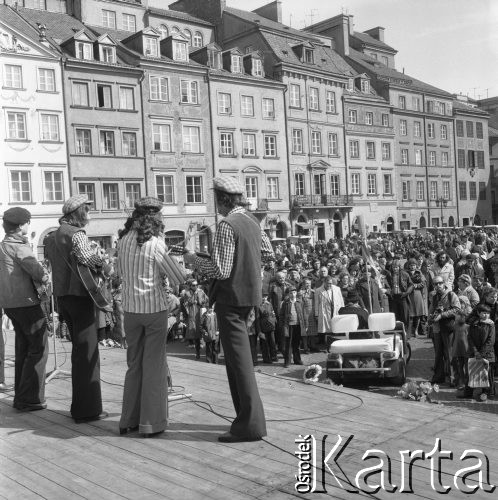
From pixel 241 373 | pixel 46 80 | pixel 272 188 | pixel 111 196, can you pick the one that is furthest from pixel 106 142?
pixel 241 373

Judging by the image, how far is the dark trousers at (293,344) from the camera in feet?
40.9

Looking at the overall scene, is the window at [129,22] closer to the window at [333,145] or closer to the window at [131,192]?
the window at [131,192]

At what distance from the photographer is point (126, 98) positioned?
121 feet

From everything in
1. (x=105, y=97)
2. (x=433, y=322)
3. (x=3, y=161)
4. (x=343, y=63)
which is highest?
(x=343, y=63)

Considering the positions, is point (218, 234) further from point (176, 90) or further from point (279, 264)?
point (176, 90)

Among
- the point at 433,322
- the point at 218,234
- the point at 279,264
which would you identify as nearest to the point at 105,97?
the point at 279,264

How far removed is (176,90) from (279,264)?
21.5 m

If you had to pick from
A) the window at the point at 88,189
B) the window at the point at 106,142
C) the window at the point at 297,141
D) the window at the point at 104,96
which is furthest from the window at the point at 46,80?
the window at the point at 297,141

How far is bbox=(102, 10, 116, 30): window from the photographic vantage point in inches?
1662

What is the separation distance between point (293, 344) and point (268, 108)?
33.1 meters

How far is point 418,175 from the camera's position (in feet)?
182

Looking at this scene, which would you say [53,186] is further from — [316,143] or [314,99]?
[314,99]

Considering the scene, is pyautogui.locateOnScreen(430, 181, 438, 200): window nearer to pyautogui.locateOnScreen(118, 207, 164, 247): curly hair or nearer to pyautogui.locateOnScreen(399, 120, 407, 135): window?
pyautogui.locateOnScreen(399, 120, 407, 135): window

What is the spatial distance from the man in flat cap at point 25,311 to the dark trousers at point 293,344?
7326mm
